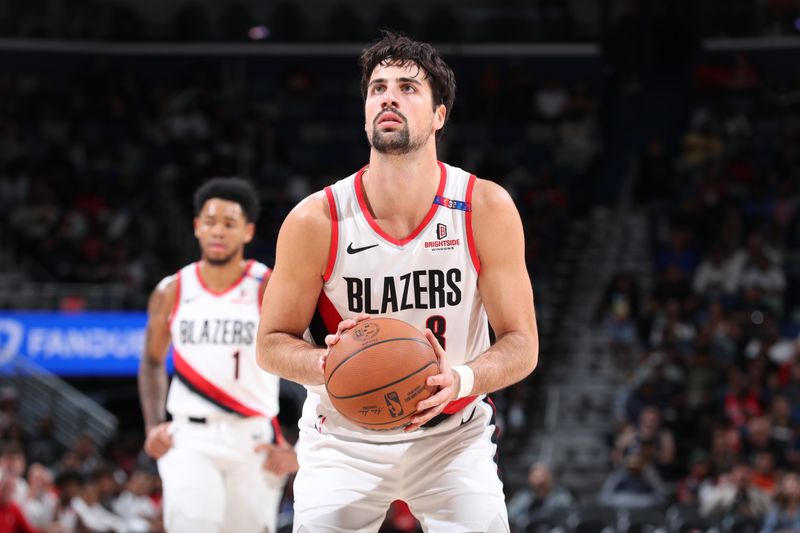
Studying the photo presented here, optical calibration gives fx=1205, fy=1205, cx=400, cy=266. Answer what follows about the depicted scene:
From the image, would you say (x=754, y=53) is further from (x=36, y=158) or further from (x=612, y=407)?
(x=36, y=158)

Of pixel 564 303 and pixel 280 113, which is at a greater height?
pixel 280 113

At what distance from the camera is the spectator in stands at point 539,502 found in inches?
487

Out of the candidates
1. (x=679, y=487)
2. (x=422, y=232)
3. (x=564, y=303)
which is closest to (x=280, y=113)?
(x=564, y=303)

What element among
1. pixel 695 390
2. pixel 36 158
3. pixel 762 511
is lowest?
pixel 762 511

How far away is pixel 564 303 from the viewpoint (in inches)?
713

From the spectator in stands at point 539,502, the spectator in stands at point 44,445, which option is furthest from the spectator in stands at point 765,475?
the spectator in stands at point 44,445

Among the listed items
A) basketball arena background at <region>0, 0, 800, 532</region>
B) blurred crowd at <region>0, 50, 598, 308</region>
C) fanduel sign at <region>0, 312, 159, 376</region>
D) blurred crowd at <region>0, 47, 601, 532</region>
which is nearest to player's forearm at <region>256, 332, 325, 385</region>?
basketball arena background at <region>0, 0, 800, 532</region>

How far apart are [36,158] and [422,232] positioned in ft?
55.1

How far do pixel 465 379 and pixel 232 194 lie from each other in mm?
3242

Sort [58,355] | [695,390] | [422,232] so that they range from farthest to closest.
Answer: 1. [58,355]
2. [695,390]
3. [422,232]

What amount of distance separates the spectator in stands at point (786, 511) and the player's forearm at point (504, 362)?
7.91 meters

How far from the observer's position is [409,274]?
4848 millimetres

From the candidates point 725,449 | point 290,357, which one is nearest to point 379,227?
point 290,357

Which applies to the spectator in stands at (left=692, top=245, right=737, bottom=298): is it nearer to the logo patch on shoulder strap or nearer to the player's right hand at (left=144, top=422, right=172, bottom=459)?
the player's right hand at (left=144, top=422, right=172, bottom=459)
